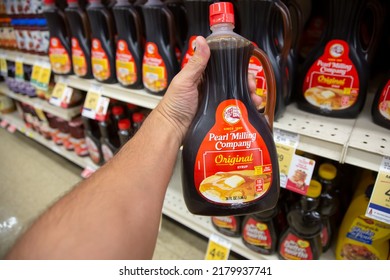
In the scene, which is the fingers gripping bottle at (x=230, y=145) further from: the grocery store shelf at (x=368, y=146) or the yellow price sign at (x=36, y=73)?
the yellow price sign at (x=36, y=73)

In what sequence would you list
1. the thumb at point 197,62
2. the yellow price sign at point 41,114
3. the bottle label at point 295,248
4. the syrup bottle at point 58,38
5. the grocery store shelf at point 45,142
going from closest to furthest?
the thumb at point 197,62, the bottle label at point 295,248, the syrup bottle at point 58,38, the grocery store shelf at point 45,142, the yellow price sign at point 41,114

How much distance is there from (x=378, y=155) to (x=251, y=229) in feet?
1.95

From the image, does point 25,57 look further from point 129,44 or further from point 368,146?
point 368,146

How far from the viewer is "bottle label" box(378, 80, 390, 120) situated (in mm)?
746

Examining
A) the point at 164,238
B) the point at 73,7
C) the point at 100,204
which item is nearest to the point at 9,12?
the point at 73,7

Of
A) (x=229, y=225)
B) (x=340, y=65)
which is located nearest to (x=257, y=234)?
(x=229, y=225)

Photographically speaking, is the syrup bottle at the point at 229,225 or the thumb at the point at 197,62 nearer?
the thumb at the point at 197,62

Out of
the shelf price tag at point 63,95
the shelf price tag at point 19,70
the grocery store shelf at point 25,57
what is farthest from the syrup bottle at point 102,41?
the shelf price tag at point 19,70

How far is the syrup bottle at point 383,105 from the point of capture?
75 centimetres

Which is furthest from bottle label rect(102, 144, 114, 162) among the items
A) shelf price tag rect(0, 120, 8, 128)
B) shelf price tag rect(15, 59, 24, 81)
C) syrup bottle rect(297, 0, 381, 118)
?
shelf price tag rect(0, 120, 8, 128)

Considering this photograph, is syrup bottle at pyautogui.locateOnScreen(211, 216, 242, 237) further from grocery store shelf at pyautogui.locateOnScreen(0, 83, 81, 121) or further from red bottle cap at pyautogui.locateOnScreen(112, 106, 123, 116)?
grocery store shelf at pyautogui.locateOnScreen(0, 83, 81, 121)

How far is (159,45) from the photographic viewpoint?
1.05 meters

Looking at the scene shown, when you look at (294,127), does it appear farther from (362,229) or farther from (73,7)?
(73,7)

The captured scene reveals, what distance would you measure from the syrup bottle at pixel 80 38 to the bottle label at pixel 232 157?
0.97 meters
